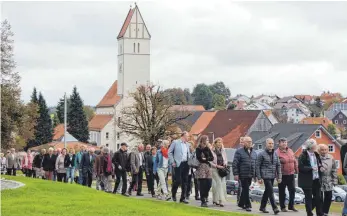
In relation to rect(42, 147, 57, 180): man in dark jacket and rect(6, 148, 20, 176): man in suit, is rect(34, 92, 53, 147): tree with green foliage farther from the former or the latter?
rect(42, 147, 57, 180): man in dark jacket

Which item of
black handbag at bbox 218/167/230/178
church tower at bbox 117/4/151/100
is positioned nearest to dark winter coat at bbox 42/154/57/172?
black handbag at bbox 218/167/230/178

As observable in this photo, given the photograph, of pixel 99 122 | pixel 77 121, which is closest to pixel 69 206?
pixel 77 121

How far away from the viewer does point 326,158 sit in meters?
17.2

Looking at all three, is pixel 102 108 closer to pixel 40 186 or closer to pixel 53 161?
pixel 53 161

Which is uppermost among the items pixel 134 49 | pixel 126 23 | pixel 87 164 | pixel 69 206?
pixel 126 23

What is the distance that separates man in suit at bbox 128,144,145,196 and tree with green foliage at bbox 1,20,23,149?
23.1 m

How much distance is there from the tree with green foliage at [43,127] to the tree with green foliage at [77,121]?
21.2ft

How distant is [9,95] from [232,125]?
6547 cm

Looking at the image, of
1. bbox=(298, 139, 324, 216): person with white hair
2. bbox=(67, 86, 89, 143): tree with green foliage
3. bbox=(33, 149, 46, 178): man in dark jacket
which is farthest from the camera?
bbox=(67, 86, 89, 143): tree with green foliage

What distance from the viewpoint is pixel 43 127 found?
111 meters

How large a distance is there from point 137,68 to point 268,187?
376 feet

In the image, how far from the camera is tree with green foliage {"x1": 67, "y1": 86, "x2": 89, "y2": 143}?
386ft

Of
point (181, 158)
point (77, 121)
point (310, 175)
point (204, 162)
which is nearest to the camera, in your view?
point (310, 175)

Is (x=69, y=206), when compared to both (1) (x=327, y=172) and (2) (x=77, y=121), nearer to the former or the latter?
(1) (x=327, y=172)
